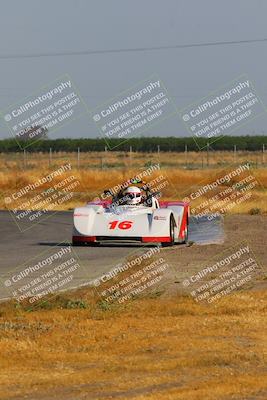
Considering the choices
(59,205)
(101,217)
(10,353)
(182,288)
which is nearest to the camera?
(10,353)

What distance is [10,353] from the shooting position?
38.3 ft

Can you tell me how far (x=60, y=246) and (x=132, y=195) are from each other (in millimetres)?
2012

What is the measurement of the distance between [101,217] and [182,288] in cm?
769

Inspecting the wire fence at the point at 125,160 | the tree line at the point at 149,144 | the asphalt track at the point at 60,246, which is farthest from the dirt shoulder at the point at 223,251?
the tree line at the point at 149,144

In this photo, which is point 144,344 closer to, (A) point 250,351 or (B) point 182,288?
(A) point 250,351

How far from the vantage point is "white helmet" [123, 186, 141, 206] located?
83.3 ft

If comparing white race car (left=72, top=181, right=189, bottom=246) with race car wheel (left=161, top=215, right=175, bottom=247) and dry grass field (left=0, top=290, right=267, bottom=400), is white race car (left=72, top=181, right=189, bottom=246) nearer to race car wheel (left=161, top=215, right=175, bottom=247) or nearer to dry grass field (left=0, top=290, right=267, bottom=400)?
race car wheel (left=161, top=215, right=175, bottom=247)

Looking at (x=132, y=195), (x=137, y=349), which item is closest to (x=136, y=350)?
(x=137, y=349)

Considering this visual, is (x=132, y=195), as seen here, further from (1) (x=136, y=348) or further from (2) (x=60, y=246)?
(1) (x=136, y=348)

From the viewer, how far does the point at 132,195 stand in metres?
25.4

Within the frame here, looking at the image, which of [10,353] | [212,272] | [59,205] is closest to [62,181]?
[59,205]

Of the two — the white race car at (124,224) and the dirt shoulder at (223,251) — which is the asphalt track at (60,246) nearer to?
the white race car at (124,224)

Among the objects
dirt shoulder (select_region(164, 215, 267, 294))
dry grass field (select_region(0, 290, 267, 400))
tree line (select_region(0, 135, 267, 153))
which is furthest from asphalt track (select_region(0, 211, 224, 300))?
tree line (select_region(0, 135, 267, 153))

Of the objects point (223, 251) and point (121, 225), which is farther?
point (121, 225)
